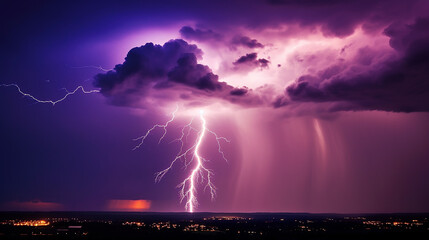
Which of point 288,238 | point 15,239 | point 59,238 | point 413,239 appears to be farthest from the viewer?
point 288,238

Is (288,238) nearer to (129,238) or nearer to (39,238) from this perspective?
(129,238)

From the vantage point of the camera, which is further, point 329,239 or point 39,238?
point 329,239

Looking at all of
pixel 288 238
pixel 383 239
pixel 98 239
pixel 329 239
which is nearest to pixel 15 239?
pixel 98 239

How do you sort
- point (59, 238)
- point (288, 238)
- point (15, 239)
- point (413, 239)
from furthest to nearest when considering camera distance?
point (288, 238)
point (413, 239)
point (59, 238)
point (15, 239)

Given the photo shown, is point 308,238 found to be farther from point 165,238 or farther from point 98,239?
point 98,239

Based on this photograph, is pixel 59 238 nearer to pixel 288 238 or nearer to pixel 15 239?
pixel 15 239

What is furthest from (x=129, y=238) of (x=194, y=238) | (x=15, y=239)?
(x=15, y=239)

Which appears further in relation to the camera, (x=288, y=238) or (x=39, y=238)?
(x=288, y=238)
